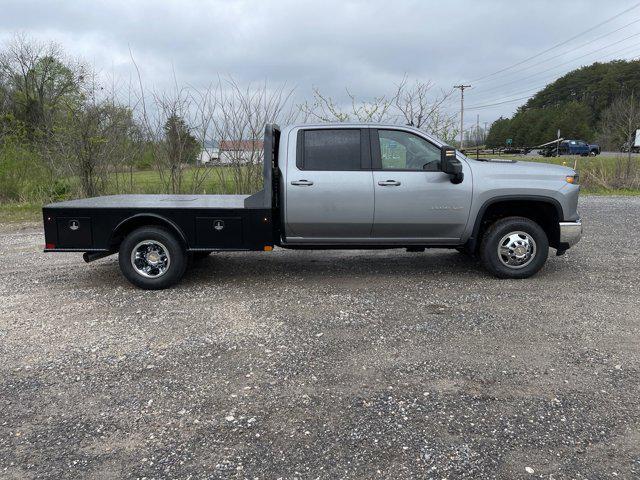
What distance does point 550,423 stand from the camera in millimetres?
3168

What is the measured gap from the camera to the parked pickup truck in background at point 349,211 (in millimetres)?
5984

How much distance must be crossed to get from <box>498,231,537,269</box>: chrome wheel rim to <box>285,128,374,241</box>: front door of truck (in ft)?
5.59

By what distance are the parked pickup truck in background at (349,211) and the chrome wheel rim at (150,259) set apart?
0.01m

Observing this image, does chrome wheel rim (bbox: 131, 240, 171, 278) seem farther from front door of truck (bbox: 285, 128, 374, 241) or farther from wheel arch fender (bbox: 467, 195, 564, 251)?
wheel arch fender (bbox: 467, 195, 564, 251)

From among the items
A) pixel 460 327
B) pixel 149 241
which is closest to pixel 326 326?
pixel 460 327

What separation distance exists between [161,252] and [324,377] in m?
3.13

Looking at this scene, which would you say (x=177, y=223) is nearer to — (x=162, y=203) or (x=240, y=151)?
(x=162, y=203)

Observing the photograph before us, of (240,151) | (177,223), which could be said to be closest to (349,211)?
(177,223)

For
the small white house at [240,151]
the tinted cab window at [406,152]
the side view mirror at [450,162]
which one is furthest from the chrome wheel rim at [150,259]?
the small white house at [240,151]

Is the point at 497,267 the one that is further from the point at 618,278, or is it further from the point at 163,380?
the point at 163,380

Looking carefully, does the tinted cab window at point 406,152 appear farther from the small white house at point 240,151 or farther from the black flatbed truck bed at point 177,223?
the small white house at point 240,151

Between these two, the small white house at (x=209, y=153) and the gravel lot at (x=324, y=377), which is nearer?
the gravel lot at (x=324, y=377)

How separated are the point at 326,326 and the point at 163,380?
165 centimetres

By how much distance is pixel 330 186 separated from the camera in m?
6.05
